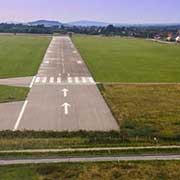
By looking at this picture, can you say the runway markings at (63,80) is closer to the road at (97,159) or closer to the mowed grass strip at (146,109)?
the mowed grass strip at (146,109)

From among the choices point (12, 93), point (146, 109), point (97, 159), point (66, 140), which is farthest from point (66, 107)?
point (97, 159)

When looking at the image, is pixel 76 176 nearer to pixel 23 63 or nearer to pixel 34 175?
pixel 34 175

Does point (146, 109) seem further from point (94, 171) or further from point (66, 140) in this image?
point (94, 171)

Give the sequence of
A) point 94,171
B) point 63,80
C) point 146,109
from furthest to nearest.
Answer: point 63,80 < point 146,109 < point 94,171

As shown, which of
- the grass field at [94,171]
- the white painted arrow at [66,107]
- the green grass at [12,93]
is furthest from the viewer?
the green grass at [12,93]

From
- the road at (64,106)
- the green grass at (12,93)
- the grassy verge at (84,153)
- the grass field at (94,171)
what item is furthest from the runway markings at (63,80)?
the grass field at (94,171)

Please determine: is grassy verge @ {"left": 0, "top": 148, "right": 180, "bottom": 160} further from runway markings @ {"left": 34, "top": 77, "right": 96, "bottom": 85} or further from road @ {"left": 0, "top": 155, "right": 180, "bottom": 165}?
runway markings @ {"left": 34, "top": 77, "right": 96, "bottom": 85}
